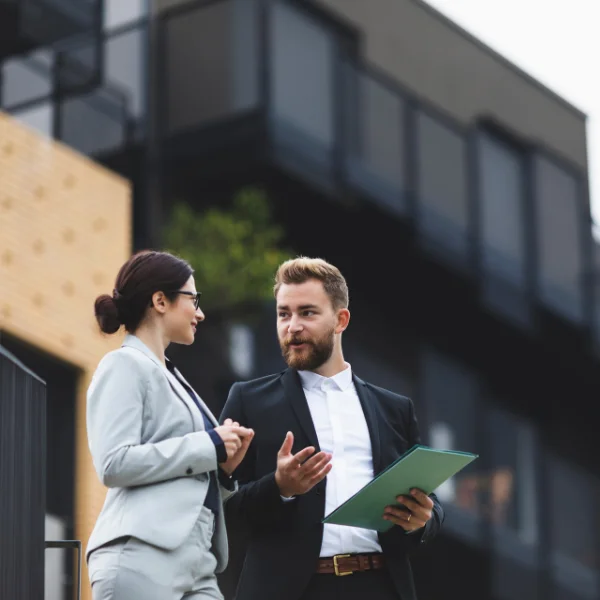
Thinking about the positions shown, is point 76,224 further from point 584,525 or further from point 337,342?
point 584,525

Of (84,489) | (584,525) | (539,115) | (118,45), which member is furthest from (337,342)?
(539,115)

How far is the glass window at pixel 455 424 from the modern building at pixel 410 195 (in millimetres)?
34

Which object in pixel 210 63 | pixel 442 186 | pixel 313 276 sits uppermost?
pixel 210 63

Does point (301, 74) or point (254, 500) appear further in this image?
point (301, 74)

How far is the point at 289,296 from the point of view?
5422 mm

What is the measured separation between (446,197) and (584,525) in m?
5.20

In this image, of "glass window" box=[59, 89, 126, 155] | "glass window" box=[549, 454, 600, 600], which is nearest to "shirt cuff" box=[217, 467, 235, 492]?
"glass window" box=[59, 89, 126, 155]

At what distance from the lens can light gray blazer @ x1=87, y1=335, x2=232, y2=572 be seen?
4.59 m

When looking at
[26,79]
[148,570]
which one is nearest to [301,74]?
[26,79]

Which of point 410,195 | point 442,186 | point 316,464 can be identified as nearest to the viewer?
point 316,464

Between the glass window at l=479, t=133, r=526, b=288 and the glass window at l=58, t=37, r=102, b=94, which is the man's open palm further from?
the glass window at l=479, t=133, r=526, b=288

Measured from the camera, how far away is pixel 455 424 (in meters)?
17.6

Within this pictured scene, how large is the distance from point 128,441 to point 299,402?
3.20 feet

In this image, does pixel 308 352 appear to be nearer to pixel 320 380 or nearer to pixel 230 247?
pixel 320 380
